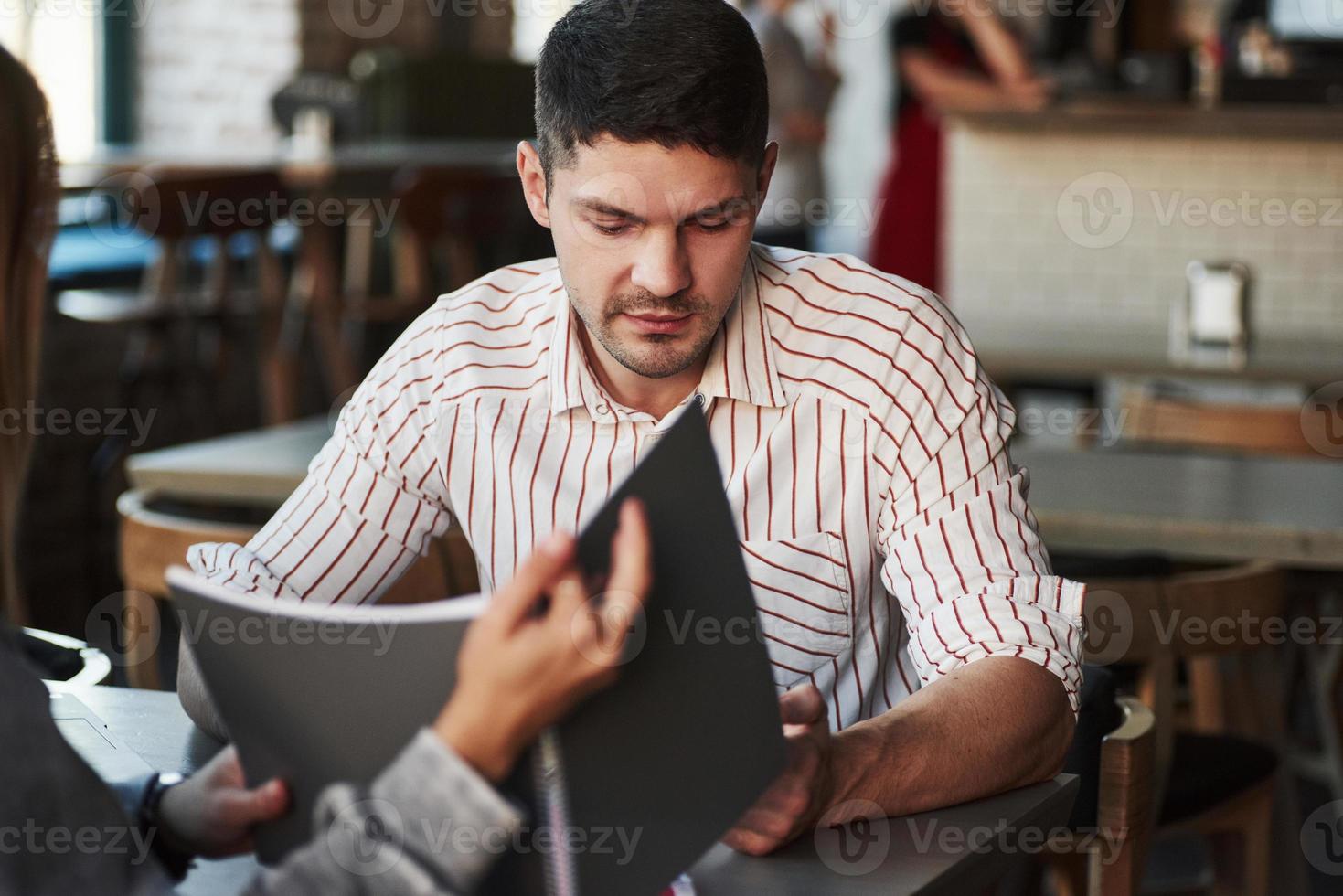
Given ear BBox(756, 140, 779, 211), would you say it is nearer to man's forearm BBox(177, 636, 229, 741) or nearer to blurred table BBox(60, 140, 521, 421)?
man's forearm BBox(177, 636, 229, 741)

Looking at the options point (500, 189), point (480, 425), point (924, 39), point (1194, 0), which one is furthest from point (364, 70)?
point (480, 425)

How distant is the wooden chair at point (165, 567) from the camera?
1.74 m

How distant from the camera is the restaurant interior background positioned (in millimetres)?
2059

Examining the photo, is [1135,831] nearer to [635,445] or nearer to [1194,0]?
[635,445]

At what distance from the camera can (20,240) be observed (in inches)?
53.0

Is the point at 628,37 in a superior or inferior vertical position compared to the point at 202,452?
superior

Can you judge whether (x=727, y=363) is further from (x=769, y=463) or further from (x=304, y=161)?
(x=304, y=161)

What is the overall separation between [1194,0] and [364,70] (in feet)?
15.3

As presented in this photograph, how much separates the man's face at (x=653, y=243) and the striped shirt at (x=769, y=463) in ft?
0.35

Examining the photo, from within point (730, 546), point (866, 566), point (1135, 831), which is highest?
point (730, 546)

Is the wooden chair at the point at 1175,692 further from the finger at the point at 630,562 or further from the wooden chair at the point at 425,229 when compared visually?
the wooden chair at the point at 425,229

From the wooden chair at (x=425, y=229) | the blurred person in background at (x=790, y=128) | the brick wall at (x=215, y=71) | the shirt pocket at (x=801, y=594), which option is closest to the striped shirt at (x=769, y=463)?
the shirt pocket at (x=801, y=594)

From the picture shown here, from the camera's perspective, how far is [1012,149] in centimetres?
466

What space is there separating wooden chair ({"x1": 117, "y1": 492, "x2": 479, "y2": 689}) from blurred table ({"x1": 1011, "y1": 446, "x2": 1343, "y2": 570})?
73 cm
